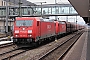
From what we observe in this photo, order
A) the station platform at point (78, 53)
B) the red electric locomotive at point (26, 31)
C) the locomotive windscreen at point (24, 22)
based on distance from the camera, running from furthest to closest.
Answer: the locomotive windscreen at point (24, 22) < the red electric locomotive at point (26, 31) < the station platform at point (78, 53)

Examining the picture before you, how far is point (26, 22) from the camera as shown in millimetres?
18406

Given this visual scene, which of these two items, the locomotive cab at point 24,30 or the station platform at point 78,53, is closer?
the station platform at point 78,53

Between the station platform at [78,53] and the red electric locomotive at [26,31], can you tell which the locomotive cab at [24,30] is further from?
the station platform at [78,53]

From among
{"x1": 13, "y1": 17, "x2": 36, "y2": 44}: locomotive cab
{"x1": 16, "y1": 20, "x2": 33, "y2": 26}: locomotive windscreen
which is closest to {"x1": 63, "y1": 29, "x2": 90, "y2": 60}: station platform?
{"x1": 13, "y1": 17, "x2": 36, "y2": 44}: locomotive cab

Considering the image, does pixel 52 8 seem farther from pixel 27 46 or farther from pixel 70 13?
pixel 27 46

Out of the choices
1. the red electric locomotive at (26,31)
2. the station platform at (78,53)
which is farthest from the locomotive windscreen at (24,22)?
the station platform at (78,53)

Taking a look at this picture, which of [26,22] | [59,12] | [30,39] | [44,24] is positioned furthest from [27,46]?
[59,12]

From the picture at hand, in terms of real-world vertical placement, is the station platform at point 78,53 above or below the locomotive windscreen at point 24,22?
below

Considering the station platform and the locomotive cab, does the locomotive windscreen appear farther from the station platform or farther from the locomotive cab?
the station platform

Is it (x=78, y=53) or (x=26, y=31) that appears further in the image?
(x=26, y=31)

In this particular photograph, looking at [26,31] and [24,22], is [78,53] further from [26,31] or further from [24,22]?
[24,22]

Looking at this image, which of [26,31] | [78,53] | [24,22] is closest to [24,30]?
[26,31]

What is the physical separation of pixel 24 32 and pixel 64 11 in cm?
4808

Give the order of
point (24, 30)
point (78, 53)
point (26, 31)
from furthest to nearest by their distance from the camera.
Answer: point (24, 30)
point (26, 31)
point (78, 53)
